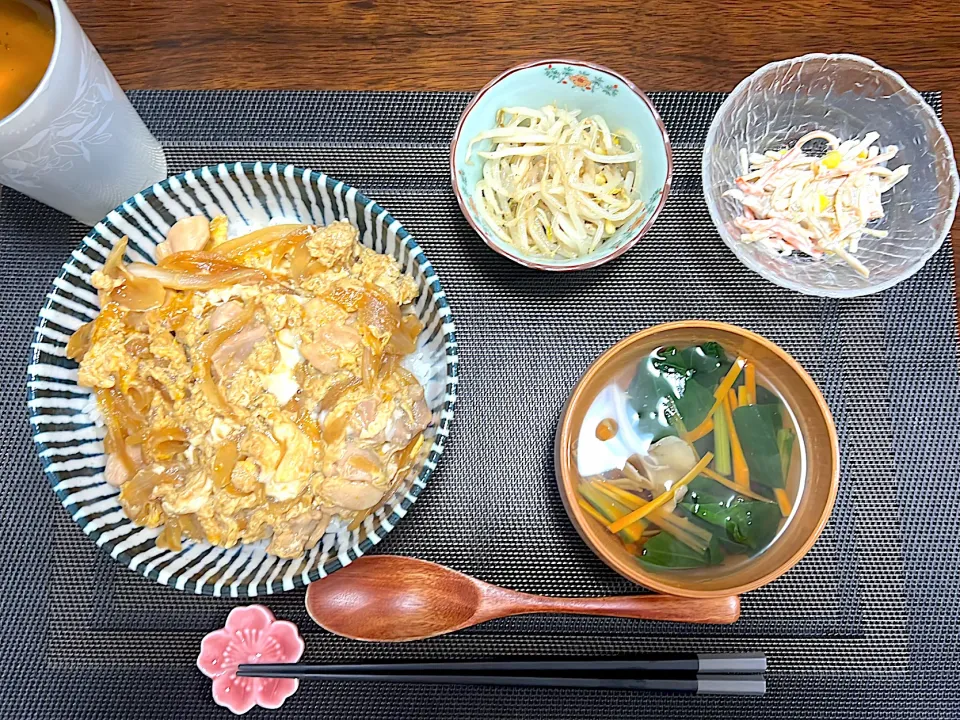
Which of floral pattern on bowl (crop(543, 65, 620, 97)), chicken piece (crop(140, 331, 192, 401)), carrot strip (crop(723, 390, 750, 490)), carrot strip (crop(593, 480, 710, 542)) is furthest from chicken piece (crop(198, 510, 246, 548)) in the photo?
floral pattern on bowl (crop(543, 65, 620, 97))

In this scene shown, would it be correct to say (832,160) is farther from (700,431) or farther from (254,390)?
(254,390)

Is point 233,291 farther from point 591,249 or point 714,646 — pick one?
point 714,646

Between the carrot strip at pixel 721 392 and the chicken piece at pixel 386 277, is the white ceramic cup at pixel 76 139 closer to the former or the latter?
the chicken piece at pixel 386 277

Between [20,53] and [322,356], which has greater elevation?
[20,53]

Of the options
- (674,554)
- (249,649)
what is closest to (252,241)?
(249,649)

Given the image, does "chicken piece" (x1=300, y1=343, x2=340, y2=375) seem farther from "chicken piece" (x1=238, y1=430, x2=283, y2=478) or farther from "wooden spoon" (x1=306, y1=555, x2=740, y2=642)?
"wooden spoon" (x1=306, y1=555, x2=740, y2=642)

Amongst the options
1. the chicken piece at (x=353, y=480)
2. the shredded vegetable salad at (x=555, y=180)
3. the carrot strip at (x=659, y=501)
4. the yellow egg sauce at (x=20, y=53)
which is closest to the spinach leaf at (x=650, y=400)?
the carrot strip at (x=659, y=501)
